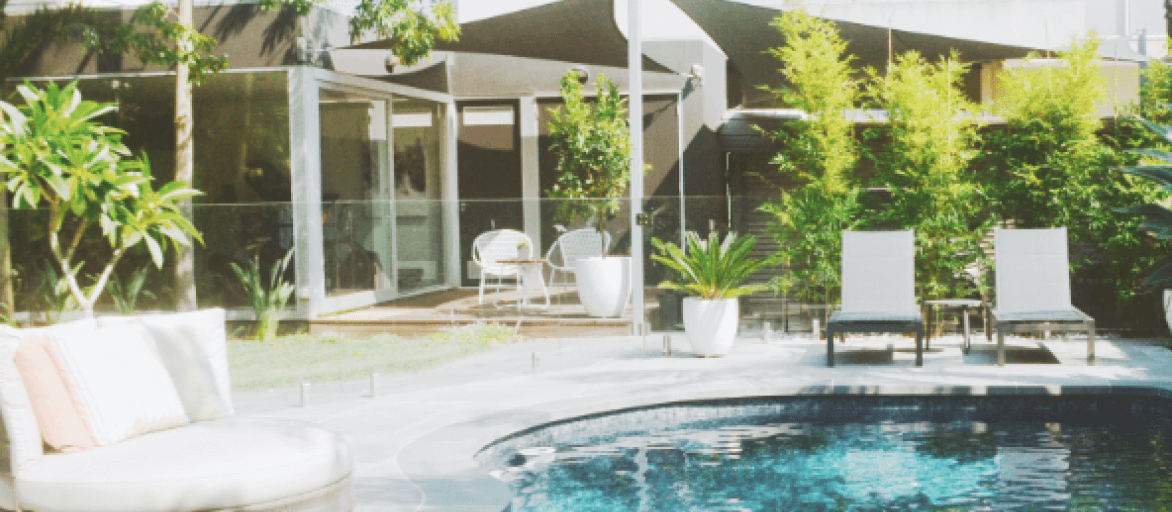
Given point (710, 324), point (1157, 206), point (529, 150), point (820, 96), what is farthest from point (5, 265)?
point (1157, 206)

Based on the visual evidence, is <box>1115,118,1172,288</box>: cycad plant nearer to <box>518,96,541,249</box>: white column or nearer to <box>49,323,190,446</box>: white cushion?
<box>49,323,190,446</box>: white cushion

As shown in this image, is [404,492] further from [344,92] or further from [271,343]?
[344,92]

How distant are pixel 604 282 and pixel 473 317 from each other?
4.55ft

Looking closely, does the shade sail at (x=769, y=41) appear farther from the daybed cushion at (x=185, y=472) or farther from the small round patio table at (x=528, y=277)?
the daybed cushion at (x=185, y=472)

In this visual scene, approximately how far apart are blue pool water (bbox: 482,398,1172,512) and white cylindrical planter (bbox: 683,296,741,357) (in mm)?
1707

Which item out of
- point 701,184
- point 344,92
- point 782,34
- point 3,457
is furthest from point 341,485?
point 701,184

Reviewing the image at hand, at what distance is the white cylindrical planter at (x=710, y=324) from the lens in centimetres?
912

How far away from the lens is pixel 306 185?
1129 cm

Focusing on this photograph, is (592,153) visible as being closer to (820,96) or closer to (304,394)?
(820,96)

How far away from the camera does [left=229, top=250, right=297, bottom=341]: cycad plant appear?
35.6 ft

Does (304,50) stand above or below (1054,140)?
above

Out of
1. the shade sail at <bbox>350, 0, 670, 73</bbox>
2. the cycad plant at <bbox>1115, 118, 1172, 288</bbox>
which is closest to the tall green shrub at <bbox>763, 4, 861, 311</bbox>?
the shade sail at <bbox>350, 0, 670, 73</bbox>

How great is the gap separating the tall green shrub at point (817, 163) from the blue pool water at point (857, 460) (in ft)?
9.73

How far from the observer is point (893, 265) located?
368 inches
